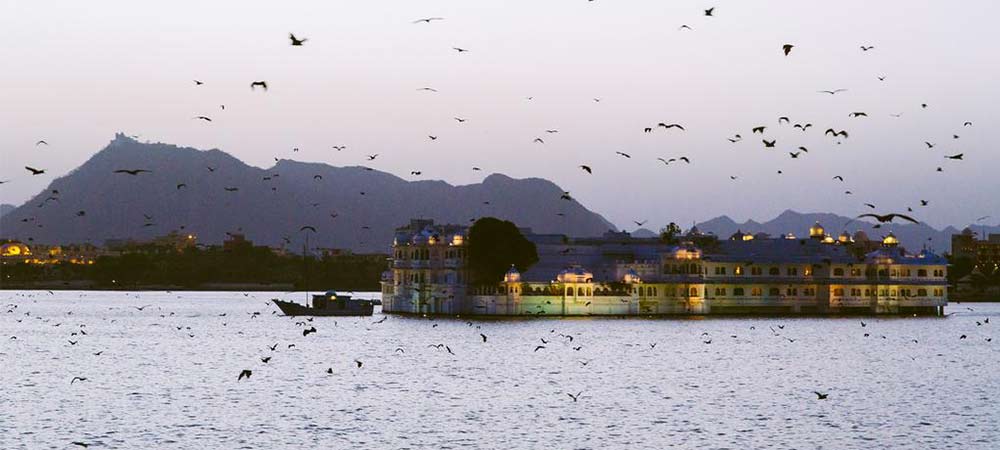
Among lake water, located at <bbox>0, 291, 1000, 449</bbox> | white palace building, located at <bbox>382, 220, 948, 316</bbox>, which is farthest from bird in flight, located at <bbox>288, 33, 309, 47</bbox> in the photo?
white palace building, located at <bbox>382, 220, 948, 316</bbox>

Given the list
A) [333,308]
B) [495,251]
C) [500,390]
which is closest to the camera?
[500,390]

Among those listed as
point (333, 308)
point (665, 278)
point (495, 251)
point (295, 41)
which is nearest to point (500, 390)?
point (295, 41)

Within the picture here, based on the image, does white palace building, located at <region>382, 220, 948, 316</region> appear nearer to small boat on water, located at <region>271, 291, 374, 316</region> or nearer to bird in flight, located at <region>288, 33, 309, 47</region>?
small boat on water, located at <region>271, 291, 374, 316</region>

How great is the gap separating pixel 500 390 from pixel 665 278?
10027 cm

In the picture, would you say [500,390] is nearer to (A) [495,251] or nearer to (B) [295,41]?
(B) [295,41]

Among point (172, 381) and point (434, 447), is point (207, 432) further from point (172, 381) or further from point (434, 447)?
point (172, 381)

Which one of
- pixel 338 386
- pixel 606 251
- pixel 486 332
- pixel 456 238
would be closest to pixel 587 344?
pixel 486 332

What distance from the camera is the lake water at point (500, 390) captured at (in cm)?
5916

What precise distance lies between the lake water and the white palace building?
1193 inches

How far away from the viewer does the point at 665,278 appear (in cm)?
17675

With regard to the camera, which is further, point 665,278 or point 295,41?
point 665,278

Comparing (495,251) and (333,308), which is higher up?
(495,251)

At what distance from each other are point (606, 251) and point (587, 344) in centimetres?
6548

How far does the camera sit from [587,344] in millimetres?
117688
